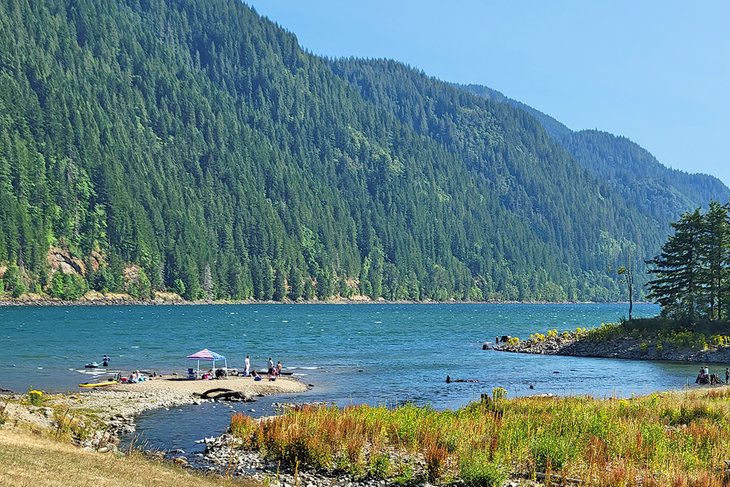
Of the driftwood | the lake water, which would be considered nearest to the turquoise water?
the lake water

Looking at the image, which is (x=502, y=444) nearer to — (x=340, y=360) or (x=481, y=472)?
(x=481, y=472)

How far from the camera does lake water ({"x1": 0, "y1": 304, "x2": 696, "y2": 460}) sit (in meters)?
49.8

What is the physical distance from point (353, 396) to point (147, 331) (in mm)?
75176

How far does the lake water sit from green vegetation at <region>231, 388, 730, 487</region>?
246 inches

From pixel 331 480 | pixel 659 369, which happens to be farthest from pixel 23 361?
pixel 659 369

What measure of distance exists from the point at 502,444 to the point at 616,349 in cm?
6631

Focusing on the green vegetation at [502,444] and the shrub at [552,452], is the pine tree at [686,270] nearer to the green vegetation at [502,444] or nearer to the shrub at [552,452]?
the green vegetation at [502,444]

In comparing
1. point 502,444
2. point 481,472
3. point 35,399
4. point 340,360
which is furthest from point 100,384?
point 481,472

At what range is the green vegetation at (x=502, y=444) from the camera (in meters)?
25.2

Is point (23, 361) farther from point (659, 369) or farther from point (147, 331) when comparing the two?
point (659, 369)

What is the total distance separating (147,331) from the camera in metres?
119

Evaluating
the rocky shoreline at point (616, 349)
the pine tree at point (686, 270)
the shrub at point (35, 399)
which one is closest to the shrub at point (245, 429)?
the shrub at point (35, 399)

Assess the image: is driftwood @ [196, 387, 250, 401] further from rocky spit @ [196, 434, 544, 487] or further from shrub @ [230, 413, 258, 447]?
rocky spit @ [196, 434, 544, 487]

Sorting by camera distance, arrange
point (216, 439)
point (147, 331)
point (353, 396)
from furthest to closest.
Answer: point (147, 331) → point (353, 396) → point (216, 439)
